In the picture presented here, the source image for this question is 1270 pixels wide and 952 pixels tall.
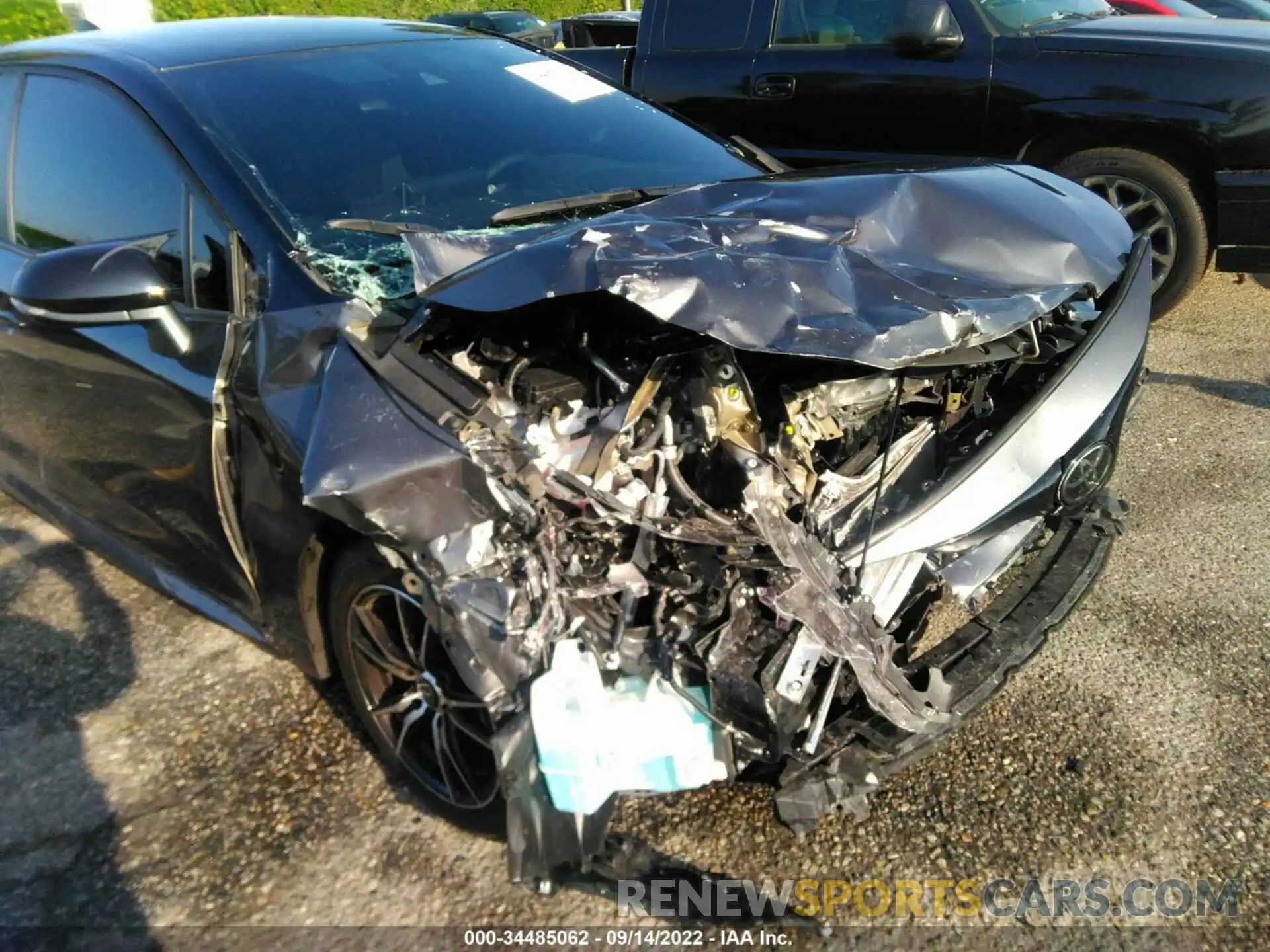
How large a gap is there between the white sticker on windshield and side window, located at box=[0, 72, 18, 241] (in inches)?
64.0

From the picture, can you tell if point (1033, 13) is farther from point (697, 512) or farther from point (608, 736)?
point (608, 736)

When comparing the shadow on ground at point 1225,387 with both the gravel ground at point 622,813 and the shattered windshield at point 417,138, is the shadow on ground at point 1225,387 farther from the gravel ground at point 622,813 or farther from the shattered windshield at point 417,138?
the shattered windshield at point 417,138

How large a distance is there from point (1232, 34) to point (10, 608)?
5.90 meters

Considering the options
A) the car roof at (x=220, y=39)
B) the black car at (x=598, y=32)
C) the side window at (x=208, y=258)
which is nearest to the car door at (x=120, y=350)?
the side window at (x=208, y=258)

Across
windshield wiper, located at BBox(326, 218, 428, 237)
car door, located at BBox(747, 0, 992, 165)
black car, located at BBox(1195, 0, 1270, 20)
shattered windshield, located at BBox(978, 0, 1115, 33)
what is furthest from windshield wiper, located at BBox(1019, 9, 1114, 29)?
windshield wiper, located at BBox(326, 218, 428, 237)

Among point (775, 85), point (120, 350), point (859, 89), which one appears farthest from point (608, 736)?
point (775, 85)

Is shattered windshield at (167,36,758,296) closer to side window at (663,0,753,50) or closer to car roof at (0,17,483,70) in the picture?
car roof at (0,17,483,70)

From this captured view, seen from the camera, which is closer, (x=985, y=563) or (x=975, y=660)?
(x=975, y=660)

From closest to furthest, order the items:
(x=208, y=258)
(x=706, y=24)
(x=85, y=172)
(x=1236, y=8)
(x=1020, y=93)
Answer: (x=208, y=258) < (x=85, y=172) < (x=1020, y=93) < (x=706, y=24) < (x=1236, y=8)

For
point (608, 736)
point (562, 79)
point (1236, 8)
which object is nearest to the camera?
point (608, 736)

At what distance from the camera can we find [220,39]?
310 centimetres

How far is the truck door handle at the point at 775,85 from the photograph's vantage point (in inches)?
221

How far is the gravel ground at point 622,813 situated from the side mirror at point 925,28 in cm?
302

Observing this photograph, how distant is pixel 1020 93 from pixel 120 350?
4.42m
